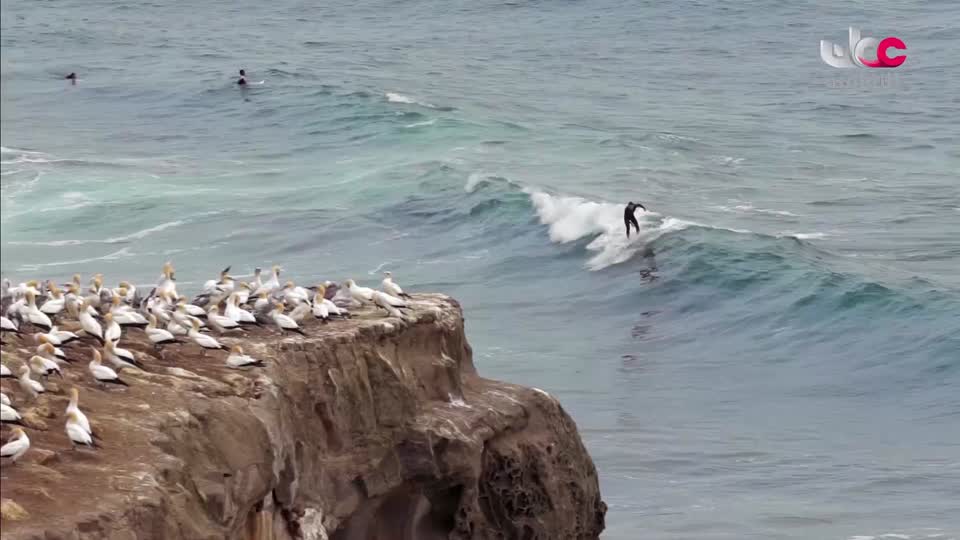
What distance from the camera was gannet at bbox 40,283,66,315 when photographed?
16.0 m

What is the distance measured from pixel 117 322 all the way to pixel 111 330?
49 centimetres

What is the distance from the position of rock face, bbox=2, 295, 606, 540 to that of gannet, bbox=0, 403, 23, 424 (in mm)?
259

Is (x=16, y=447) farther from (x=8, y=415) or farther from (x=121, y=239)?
(x=121, y=239)

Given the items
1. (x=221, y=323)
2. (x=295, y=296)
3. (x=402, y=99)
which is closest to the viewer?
(x=221, y=323)

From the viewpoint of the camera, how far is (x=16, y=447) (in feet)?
39.5

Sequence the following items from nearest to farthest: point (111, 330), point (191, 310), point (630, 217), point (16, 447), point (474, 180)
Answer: point (16, 447) → point (111, 330) → point (191, 310) → point (630, 217) → point (474, 180)

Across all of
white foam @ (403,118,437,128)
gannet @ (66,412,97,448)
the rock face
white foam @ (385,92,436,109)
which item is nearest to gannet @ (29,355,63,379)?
the rock face

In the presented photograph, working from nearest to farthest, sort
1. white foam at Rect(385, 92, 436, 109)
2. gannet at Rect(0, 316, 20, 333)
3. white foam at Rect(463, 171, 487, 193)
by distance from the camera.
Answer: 1. gannet at Rect(0, 316, 20, 333)
2. white foam at Rect(463, 171, 487, 193)
3. white foam at Rect(385, 92, 436, 109)

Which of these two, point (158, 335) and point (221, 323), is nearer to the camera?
point (158, 335)

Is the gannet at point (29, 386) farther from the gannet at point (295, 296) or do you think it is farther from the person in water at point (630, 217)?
the person in water at point (630, 217)

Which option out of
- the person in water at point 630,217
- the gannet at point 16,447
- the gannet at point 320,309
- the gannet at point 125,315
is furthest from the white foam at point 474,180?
the gannet at point 16,447

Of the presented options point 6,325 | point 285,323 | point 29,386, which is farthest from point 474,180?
point 29,386

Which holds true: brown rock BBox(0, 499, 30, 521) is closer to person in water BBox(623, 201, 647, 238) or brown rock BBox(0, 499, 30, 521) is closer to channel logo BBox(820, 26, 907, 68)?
person in water BBox(623, 201, 647, 238)

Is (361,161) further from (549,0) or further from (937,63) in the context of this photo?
(549,0)
